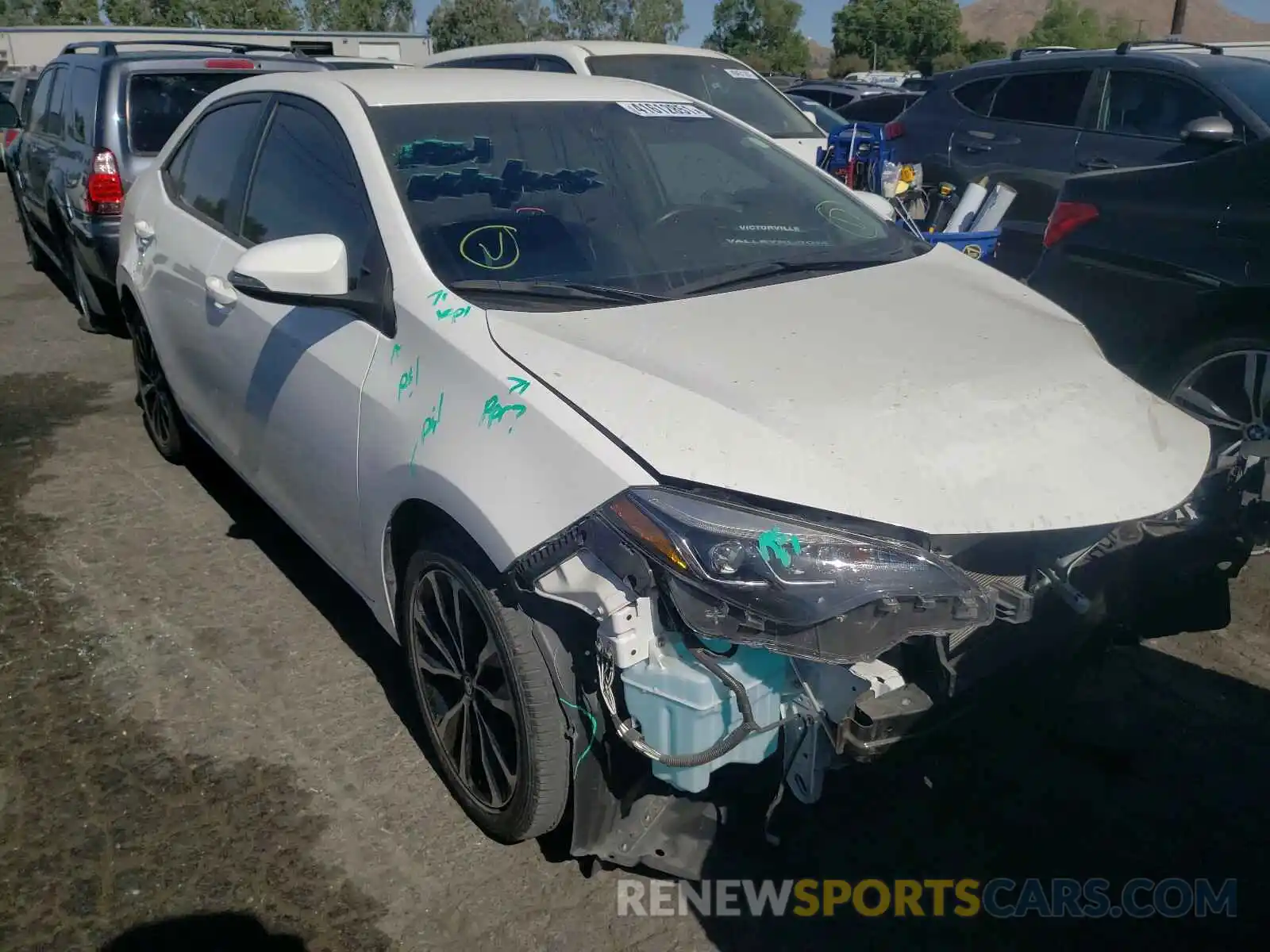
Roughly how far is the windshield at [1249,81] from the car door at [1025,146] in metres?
0.86

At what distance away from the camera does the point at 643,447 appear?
7.04ft

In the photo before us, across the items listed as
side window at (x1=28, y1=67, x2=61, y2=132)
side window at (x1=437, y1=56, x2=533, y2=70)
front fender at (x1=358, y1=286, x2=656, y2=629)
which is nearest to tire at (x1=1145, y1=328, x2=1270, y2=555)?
front fender at (x1=358, y1=286, x2=656, y2=629)

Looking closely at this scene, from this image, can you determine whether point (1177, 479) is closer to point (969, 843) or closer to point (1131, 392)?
point (1131, 392)

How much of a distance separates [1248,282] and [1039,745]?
1.87 m

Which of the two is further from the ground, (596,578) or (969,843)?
(596,578)

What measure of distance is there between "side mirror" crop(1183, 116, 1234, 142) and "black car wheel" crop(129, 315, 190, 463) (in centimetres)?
505

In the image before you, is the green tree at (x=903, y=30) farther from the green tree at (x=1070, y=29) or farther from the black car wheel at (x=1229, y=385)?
the black car wheel at (x=1229, y=385)

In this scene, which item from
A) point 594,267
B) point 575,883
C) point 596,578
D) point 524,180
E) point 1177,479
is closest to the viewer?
point 596,578

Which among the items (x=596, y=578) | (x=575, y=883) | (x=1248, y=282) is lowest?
(x=575, y=883)

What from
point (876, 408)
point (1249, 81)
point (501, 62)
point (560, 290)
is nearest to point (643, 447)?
point (876, 408)

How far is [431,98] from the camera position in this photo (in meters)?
3.24

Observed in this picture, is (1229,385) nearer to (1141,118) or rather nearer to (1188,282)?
(1188,282)

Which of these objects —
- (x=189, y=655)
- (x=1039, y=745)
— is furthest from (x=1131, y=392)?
(x=189, y=655)

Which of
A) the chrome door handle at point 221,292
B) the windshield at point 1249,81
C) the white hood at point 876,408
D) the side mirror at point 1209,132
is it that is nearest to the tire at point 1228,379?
the white hood at point 876,408
